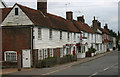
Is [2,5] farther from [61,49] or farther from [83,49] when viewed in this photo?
[83,49]

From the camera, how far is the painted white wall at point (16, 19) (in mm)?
24266

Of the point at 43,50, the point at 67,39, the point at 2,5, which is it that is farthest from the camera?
the point at 67,39

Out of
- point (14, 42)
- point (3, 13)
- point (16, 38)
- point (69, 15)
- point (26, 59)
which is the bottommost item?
point (26, 59)

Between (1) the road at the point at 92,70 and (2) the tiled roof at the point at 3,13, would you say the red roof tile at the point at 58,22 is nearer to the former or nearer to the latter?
(2) the tiled roof at the point at 3,13

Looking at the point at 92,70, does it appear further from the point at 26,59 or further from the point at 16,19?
the point at 16,19

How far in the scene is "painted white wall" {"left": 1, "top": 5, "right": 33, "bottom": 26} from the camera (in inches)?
955

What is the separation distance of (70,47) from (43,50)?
10936 millimetres

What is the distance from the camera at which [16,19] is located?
24.7m

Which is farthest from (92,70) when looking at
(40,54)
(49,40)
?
(49,40)

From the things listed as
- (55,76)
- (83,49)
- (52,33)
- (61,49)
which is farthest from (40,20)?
(83,49)

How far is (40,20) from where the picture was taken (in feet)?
86.9

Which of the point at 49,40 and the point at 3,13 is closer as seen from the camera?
the point at 3,13

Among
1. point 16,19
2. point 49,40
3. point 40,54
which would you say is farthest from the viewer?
point 49,40

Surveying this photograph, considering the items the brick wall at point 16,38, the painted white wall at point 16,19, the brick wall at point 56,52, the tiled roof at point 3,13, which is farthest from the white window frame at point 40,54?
the tiled roof at point 3,13
